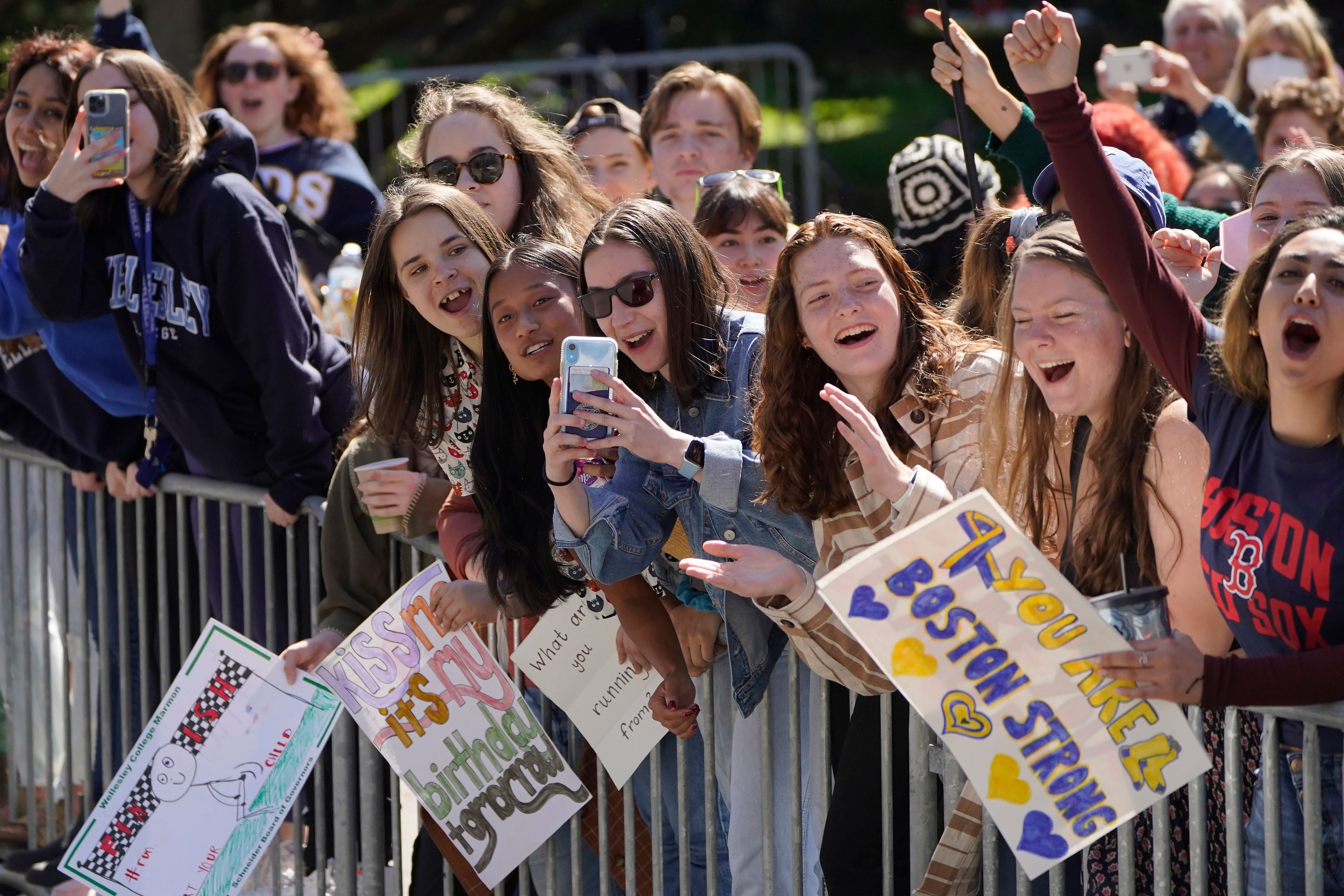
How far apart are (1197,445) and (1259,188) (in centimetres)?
108

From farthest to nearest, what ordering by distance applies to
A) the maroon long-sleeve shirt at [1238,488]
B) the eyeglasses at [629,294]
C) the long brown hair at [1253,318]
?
the eyeglasses at [629,294], the long brown hair at [1253,318], the maroon long-sleeve shirt at [1238,488]

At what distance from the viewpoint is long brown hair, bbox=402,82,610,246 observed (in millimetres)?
4465

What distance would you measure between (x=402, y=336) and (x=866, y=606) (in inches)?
74.9

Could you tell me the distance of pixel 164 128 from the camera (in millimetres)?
4586

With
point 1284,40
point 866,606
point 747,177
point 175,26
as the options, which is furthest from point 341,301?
point 175,26

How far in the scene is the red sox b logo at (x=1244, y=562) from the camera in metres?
2.49

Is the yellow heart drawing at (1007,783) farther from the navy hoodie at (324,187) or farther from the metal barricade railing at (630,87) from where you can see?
the metal barricade railing at (630,87)

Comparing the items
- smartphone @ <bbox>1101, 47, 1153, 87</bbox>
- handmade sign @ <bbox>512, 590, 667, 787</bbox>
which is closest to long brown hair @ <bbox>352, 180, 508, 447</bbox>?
handmade sign @ <bbox>512, 590, 667, 787</bbox>

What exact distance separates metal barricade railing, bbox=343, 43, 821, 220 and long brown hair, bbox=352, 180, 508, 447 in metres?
5.99

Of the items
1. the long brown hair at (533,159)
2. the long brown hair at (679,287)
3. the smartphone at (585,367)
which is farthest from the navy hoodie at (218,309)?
the smartphone at (585,367)

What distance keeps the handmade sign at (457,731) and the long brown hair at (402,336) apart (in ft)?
1.33

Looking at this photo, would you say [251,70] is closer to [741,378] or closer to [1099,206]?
[741,378]

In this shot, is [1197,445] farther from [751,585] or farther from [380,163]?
[380,163]

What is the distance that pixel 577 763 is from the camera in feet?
12.6
